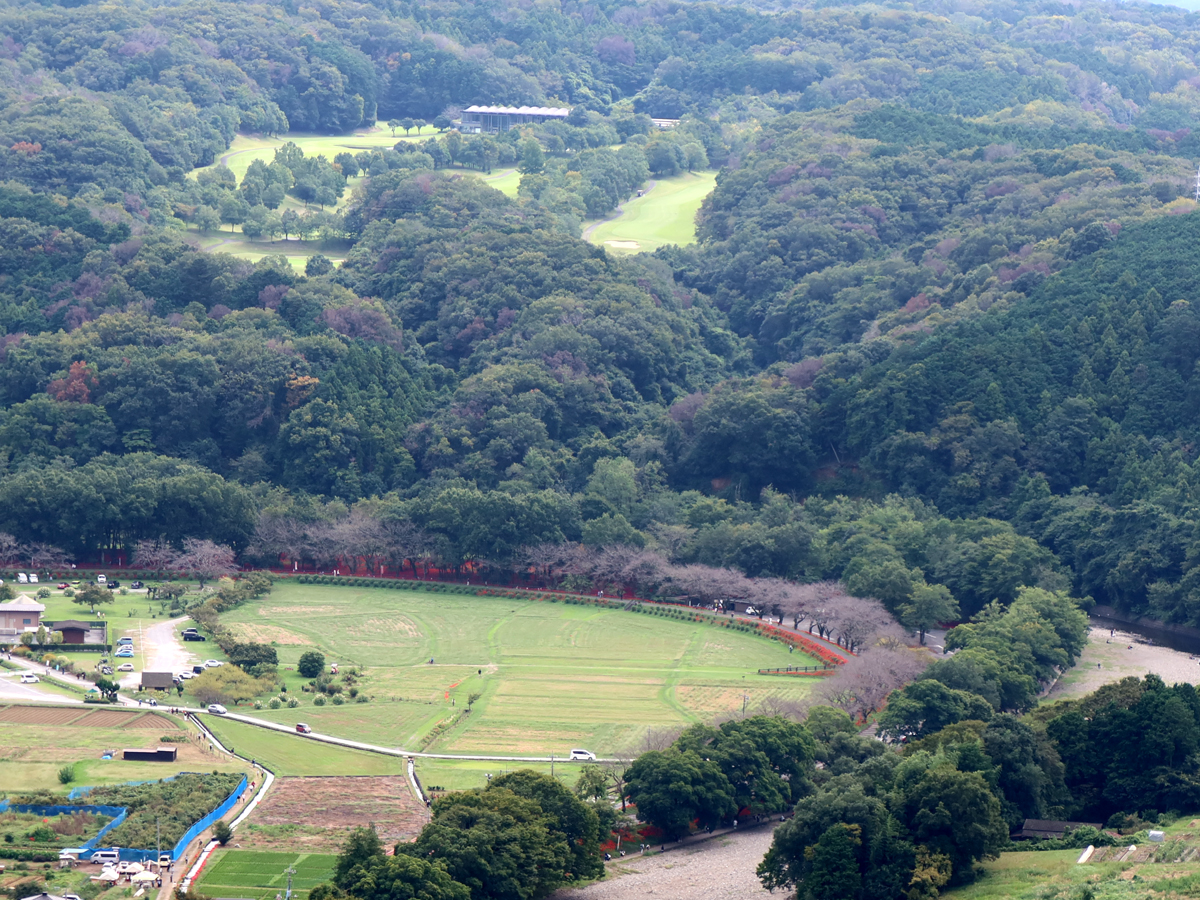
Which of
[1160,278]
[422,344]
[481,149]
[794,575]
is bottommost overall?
[794,575]

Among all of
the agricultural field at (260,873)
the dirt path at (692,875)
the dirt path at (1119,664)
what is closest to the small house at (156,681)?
the agricultural field at (260,873)

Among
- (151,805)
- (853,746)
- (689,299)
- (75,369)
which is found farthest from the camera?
(689,299)

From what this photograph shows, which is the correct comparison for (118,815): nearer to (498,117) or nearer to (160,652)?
(160,652)

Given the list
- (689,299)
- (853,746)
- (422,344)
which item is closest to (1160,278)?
(689,299)

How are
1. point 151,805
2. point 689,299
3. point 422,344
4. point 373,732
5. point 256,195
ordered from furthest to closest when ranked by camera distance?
point 256,195 < point 689,299 < point 422,344 < point 373,732 < point 151,805

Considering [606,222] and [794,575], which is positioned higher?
[606,222]

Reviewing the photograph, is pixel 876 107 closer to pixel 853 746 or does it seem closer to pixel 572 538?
pixel 572 538

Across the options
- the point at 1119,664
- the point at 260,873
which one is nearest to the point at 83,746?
the point at 260,873

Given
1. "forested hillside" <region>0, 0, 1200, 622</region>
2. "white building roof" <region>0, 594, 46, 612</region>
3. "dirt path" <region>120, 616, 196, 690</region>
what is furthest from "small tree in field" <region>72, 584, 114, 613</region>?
"forested hillside" <region>0, 0, 1200, 622</region>
